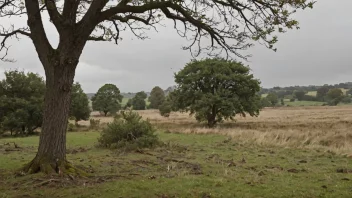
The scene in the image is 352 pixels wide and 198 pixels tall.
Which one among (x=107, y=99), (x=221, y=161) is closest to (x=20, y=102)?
(x=221, y=161)

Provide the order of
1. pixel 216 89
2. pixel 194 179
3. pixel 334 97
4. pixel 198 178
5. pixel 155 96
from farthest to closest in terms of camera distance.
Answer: pixel 334 97 < pixel 155 96 < pixel 216 89 < pixel 198 178 < pixel 194 179

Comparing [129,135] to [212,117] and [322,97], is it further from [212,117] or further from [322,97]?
[322,97]

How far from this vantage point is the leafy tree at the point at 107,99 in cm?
7869

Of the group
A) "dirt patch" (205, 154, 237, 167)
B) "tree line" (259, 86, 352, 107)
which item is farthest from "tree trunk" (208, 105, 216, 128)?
"tree line" (259, 86, 352, 107)

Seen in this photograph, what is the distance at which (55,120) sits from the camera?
9.97m

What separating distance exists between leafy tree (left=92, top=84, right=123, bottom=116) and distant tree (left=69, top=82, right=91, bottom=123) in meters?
30.6

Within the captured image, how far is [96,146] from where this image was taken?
68.0 feet

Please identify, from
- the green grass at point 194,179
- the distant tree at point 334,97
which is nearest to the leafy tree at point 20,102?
the green grass at point 194,179

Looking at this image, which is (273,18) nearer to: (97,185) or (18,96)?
(97,185)

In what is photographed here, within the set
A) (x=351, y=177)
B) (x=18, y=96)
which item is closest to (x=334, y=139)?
(x=351, y=177)

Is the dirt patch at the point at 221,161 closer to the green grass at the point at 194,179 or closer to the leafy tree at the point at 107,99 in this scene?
the green grass at the point at 194,179

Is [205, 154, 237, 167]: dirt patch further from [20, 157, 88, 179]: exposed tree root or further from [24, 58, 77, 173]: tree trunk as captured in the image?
[24, 58, 77, 173]: tree trunk

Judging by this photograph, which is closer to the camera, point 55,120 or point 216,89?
point 55,120

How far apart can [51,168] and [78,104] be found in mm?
37007
